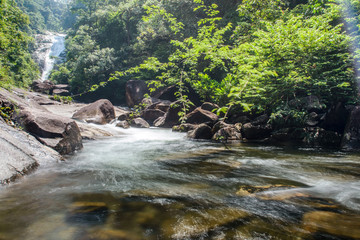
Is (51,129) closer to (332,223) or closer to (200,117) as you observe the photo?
(332,223)

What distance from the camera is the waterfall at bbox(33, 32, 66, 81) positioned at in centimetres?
3972

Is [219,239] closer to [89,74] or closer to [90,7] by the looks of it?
[89,74]

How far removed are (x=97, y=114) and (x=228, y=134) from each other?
8.34 meters

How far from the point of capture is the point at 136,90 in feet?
70.2

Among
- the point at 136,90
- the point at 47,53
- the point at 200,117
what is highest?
the point at 47,53

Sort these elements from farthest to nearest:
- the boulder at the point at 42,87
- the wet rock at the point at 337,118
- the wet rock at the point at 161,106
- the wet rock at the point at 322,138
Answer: the boulder at the point at 42,87
the wet rock at the point at 161,106
the wet rock at the point at 337,118
the wet rock at the point at 322,138

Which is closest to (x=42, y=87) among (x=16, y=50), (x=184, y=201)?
(x=16, y=50)

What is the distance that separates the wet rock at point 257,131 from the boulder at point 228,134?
32 centimetres

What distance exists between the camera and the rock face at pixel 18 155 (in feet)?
10.0

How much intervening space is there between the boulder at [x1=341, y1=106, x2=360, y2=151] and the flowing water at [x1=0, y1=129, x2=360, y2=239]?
6.71ft

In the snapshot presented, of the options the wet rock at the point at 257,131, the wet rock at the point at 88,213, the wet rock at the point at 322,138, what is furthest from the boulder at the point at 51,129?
the wet rock at the point at 322,138

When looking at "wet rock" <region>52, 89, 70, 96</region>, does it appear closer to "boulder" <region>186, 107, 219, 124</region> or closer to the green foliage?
the green foliage

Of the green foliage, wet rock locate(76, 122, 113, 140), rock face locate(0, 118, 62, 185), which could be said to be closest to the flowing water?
rock face locate(0, 118, 62, 185)

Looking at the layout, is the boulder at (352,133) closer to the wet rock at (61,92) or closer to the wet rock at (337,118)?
the wet rock at (337,118)
